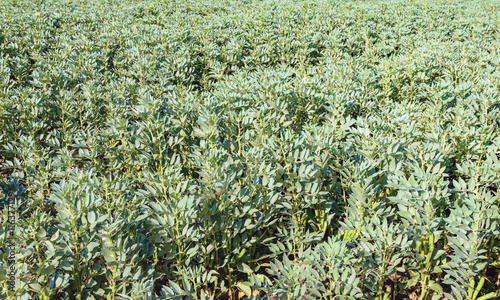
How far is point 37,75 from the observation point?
4559mm

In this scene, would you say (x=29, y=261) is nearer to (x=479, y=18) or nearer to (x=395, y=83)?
(x=395, y=83)

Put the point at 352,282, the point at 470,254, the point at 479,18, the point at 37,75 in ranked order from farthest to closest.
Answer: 1. the point at 479,18
2. the point at 37,75
3. the point at 470,254
4. the point at 352,282

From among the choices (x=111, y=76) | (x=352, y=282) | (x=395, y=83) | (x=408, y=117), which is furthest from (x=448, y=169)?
(x=111, y=76)

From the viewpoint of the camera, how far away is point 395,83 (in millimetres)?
4863

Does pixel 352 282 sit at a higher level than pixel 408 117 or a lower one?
lower

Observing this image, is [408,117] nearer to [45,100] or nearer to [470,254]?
[470,254]

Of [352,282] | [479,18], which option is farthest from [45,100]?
[479,18]

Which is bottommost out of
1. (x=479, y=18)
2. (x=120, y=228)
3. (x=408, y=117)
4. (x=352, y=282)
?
(x=352, y=282)

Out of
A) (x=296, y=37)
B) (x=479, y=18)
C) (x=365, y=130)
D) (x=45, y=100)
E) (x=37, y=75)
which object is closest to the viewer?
(x=365, y=130)

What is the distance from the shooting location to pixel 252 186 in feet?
8.36

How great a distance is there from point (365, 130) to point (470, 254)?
117 centimetres

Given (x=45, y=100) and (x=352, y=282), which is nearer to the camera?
(x=352, y=282)

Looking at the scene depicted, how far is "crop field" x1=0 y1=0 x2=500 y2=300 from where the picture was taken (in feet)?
6.64

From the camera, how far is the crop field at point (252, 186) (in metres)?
2.02
